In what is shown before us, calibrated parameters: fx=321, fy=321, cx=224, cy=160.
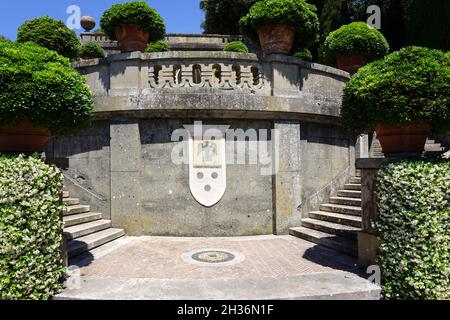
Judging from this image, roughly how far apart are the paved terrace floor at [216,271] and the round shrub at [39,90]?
240cm

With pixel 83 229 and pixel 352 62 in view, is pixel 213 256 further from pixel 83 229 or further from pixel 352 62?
pixel 352 62

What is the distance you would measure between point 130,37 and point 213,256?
5.98 metres

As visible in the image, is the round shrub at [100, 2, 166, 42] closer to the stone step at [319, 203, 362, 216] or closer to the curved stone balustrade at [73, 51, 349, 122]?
the curved stone balustrade at [73, 51, 349, 122]

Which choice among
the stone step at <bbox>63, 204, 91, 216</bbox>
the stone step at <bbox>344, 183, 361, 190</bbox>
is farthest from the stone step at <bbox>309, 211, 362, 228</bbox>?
the stone step at <bbox>63, 204, 91, 216</bbox>

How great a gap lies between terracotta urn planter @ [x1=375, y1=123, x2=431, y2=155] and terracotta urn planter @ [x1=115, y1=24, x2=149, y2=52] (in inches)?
253

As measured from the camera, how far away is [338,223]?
7.64m

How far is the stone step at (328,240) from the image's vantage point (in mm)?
6168

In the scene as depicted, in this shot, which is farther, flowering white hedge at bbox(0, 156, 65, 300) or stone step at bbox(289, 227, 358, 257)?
stone step at bbox(289, 227, 358, 257)

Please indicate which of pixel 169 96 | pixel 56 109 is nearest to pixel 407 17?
pixel 169 96

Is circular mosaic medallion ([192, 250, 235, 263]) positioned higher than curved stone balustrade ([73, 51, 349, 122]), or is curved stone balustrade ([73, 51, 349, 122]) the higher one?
curved stone balustrade ([73, 51, 349, 122])

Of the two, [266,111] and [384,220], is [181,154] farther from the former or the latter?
[384,220]

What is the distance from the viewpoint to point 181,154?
8094mm

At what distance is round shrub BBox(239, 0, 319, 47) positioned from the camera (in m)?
7.95
